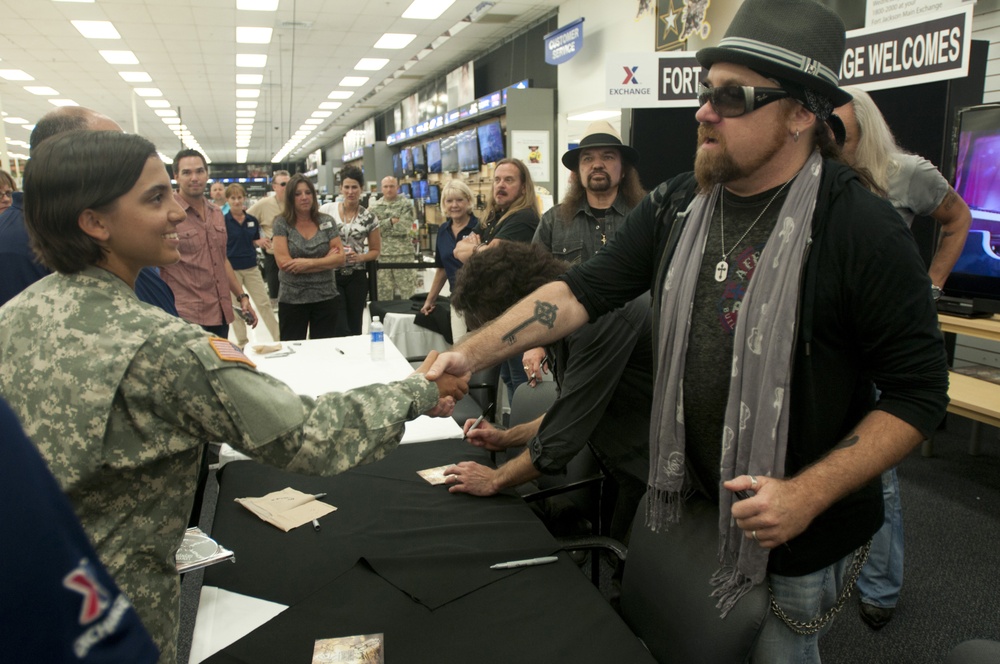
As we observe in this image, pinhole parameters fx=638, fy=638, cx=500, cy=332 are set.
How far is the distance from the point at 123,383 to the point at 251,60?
1149cm

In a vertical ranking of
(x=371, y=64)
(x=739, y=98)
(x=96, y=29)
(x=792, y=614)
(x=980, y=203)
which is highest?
(x=371, y=64)

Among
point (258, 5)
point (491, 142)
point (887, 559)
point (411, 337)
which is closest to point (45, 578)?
point (887, 559)

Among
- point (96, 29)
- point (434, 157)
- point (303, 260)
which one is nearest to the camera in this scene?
point (303, 260)

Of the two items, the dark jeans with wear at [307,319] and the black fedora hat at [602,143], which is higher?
the black fedora hat at [602,143]

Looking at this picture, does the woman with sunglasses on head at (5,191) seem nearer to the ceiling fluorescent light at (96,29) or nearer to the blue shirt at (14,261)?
the blue shirt at (14,261)

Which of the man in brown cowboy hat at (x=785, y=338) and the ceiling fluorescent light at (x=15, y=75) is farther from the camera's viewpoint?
the ceiling fluorescent light at (x=15, y=75)

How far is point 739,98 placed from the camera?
3.84ft

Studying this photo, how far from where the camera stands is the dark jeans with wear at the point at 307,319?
4566 millimetres

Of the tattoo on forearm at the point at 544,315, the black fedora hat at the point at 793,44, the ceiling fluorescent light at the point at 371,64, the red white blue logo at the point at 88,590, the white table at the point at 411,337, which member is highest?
the ceiling fluorescent light at the point at 371,64

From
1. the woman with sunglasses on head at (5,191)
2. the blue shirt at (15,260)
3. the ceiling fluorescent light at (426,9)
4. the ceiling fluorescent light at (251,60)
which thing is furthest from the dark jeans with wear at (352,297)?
the ceiling fluorescent light at (251,60)

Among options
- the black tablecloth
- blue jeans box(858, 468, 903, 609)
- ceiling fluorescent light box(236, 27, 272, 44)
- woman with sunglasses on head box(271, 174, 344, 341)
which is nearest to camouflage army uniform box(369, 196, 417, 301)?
woman with sunglasses on head box(271, 174, 344, 341)

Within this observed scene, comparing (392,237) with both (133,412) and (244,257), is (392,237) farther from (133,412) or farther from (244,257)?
(133,412)

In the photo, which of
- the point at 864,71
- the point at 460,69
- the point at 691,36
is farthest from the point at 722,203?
the point at 460,69

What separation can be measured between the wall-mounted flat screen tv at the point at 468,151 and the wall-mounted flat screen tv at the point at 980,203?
325 inches
